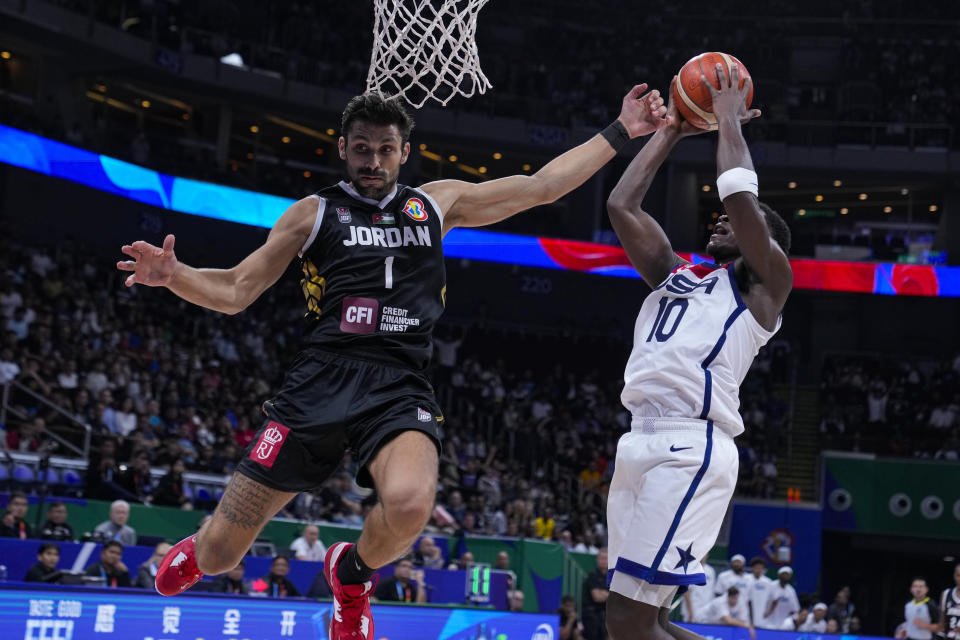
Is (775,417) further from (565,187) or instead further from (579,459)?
(565,187)

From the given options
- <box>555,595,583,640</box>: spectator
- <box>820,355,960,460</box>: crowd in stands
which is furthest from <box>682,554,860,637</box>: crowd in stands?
<box>820,355,960,460</box>: crowd in stands

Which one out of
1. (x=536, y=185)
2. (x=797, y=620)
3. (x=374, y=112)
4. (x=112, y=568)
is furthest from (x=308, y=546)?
(x=374, y=112)

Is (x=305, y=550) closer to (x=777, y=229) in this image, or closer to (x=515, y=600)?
(x=515, y=600)

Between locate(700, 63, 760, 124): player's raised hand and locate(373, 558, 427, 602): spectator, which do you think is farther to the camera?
locate(373, 558, 427, 602): spectator

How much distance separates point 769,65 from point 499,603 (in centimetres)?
2267

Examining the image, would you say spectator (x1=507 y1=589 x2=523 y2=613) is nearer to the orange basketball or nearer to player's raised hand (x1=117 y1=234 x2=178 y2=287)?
the orange basketball

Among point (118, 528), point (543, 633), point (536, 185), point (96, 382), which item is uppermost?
point (536, 185)

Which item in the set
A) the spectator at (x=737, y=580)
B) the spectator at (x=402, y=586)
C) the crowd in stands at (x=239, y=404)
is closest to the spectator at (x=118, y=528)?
the crowd in stands at (x=239, y=404)

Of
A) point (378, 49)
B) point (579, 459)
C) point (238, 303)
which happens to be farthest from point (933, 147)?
point (238, 303)

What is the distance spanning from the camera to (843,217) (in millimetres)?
34312

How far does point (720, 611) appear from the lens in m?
15.1

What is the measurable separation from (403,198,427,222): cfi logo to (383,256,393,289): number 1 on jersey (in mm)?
259

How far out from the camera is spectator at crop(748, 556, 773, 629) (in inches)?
645

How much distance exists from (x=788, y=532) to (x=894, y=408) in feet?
17.3
